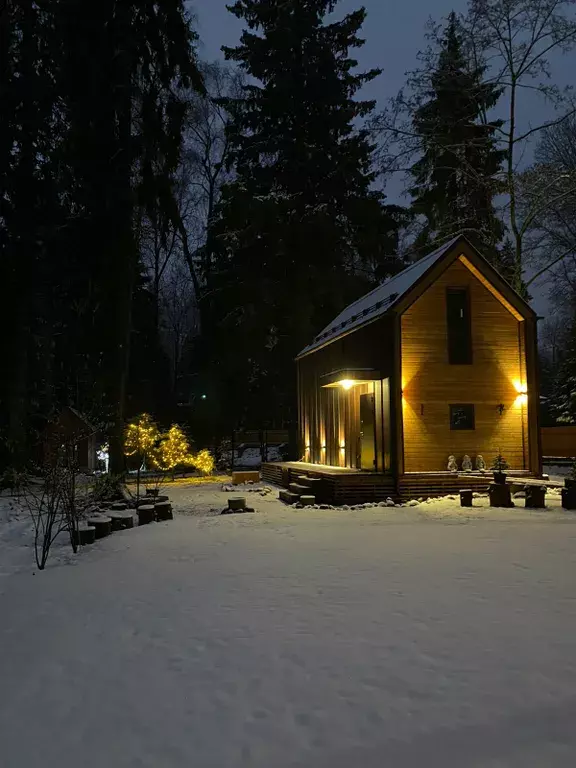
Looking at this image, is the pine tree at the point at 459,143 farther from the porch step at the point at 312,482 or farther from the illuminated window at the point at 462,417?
the porch step at the point at 312,482

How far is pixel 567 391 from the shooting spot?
27.6 m

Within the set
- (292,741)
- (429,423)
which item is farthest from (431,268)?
(292,741)

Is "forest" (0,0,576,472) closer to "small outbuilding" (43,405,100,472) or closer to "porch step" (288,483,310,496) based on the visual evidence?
"small outbuilding" (43,405,100,472)

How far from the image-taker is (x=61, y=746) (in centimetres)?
366

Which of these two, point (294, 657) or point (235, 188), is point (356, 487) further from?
point (235, 188)

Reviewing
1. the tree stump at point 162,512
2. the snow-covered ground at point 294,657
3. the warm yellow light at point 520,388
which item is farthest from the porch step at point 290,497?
the warm yellow light at point 520,388

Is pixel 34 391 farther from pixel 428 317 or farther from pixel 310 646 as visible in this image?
pixel 310 646

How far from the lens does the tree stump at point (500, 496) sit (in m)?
12.8

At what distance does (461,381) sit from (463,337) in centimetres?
112

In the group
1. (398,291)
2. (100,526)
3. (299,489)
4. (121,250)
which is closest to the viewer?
(100,526)

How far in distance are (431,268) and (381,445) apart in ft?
14.5

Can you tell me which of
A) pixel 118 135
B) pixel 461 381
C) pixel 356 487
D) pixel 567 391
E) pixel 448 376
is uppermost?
pixel 118 135

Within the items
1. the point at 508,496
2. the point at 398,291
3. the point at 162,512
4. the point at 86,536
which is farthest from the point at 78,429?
the point at 508,496

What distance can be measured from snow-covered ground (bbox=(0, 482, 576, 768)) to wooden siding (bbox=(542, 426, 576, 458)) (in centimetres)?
1725
